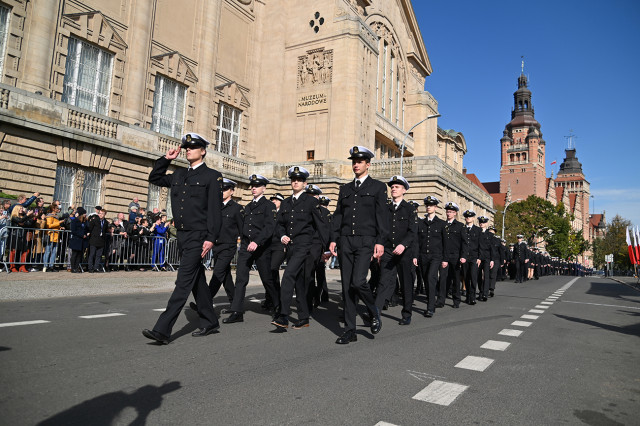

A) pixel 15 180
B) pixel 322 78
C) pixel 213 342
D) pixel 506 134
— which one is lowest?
pixel 213 342

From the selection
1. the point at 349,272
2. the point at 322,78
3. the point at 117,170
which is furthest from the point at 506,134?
the point at 349,272

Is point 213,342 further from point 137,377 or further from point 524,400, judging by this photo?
point 524,400

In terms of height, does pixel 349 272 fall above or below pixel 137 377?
above

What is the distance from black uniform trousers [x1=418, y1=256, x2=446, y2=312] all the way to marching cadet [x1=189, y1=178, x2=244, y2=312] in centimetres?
381

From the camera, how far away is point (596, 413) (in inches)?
136

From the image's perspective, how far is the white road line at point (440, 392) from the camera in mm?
3591

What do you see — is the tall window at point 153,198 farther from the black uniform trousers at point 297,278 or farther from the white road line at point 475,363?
the white road line at point 475,363

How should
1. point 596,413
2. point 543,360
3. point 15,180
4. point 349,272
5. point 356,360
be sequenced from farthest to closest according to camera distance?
1. point 15,180
2. point 349,272
3. point 543,360
4. point 356,360
5. point 596,413

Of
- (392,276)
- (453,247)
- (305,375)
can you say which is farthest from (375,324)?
(453,247)

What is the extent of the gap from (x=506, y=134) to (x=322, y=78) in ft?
346

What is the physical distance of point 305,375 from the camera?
4.14 m

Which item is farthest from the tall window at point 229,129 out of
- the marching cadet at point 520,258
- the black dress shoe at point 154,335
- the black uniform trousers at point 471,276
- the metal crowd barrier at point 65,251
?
the black dress shoe at point 154,335

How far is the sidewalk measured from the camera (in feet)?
29.5

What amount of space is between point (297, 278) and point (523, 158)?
12298 centimetres
